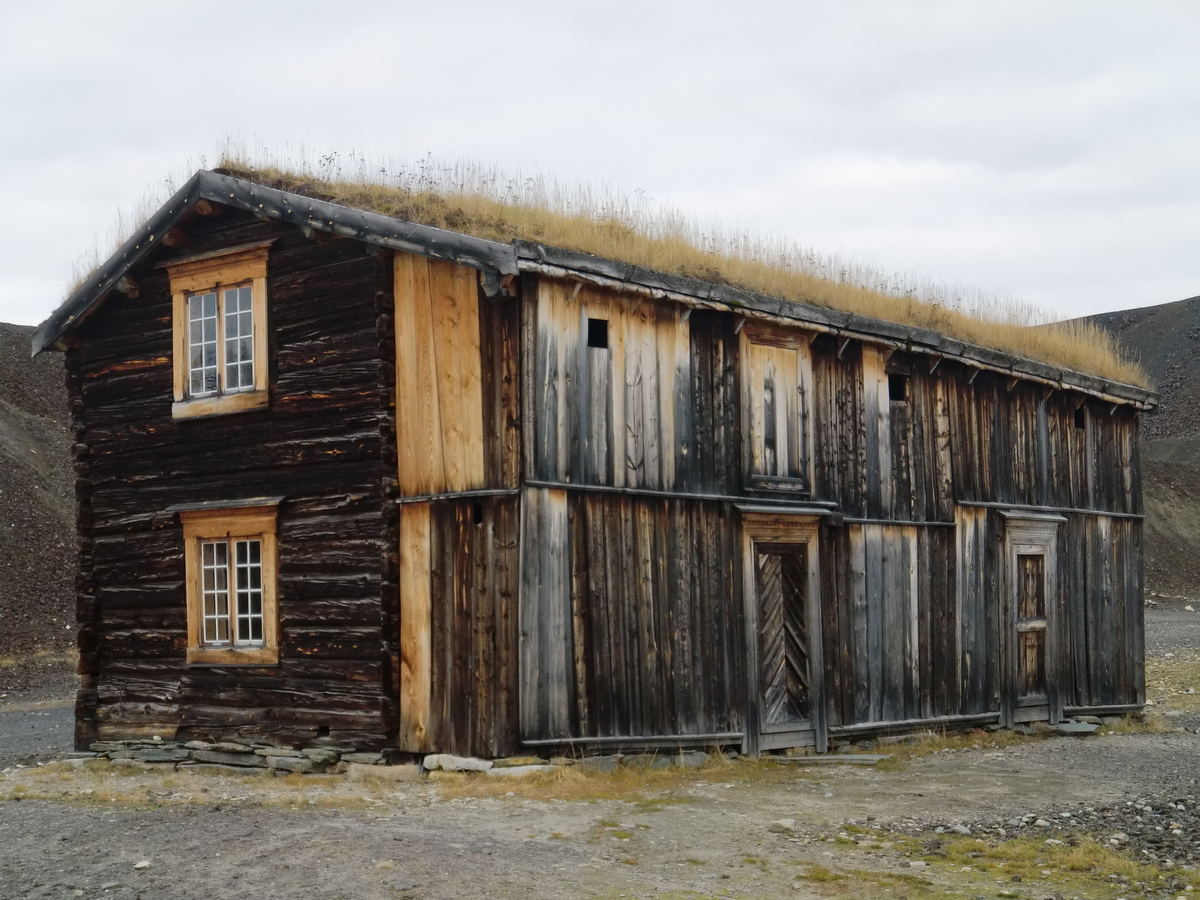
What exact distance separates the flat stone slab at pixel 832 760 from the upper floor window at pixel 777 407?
10.4 ft

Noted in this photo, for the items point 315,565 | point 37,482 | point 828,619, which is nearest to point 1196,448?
point 37,482

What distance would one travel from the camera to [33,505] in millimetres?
41250

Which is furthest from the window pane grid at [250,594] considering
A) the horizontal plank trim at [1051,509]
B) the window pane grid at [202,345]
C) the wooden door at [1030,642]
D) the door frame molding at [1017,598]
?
the wooden door at [1030,642]

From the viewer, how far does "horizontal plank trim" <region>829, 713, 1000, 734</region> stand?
16.5 m

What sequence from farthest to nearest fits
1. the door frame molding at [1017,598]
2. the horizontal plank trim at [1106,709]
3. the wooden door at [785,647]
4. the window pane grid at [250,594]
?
the horizontal plank trim at [1106,709] → the door frame molding at [1017,598] → the wooden door at [785,647] → the window pane grid at [250,594]

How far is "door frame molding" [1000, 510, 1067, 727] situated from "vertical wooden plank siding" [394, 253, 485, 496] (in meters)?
9.27

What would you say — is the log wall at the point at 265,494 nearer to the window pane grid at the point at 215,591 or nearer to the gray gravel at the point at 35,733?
the window pane grid at the point at 215,591

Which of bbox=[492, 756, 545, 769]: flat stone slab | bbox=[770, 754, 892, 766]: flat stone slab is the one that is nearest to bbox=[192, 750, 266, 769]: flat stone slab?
bbox=[492, 756, 545, 769]: flat stone slab

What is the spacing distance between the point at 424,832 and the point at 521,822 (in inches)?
35.4

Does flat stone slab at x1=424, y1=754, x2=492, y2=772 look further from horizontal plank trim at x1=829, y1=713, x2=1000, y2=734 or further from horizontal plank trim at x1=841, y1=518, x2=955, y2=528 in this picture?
horizontal plank trim at x1=841, y1=518, x2=955, y2=528

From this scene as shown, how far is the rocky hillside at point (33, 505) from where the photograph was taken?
1335 inches

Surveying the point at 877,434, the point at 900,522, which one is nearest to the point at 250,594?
the point at 877,434

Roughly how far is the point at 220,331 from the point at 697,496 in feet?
19.7

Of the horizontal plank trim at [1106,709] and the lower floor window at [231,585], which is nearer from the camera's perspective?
the lower floor window at [231,585]
